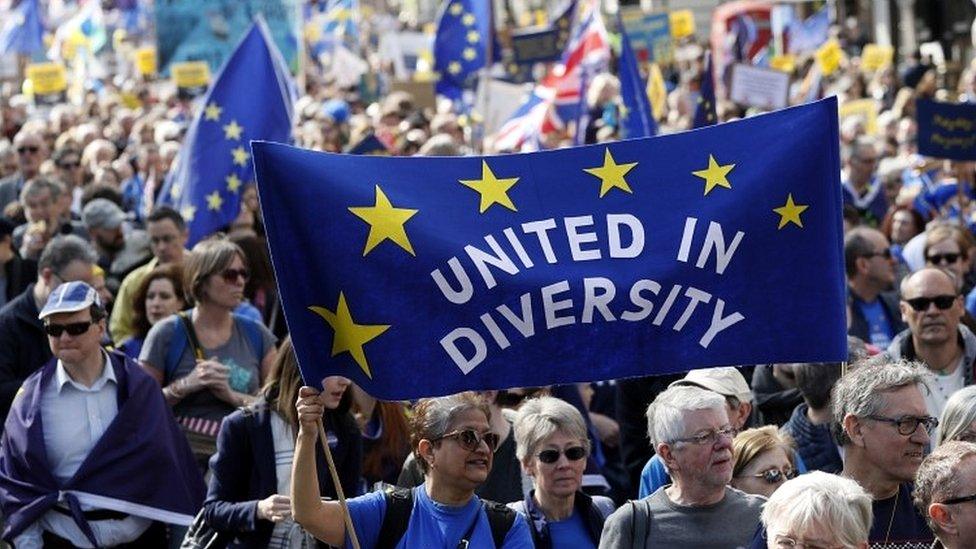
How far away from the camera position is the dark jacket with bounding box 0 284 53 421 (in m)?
8.81

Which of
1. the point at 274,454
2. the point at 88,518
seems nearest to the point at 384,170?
the point at 274,454

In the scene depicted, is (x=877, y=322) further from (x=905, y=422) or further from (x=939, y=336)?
(x=905, y=422)

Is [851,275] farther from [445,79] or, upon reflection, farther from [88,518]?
[445,79]

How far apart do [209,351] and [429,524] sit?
2902mm

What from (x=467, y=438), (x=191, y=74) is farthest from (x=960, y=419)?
(x=191, y=74)

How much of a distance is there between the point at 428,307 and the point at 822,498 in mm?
1325

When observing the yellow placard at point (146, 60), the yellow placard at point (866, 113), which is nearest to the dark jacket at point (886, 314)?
the yellow placard at point (866, 113)

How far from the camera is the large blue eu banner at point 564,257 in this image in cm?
579

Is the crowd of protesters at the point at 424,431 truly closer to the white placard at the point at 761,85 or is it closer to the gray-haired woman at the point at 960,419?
the gray-haired woman at the point at 960,419

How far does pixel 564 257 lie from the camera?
5.93 m

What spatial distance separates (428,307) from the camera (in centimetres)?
582

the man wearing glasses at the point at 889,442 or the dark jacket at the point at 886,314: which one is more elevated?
the man wearing glasses at the point at 889,442

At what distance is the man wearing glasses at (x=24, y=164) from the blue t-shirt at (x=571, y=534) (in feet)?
31.0

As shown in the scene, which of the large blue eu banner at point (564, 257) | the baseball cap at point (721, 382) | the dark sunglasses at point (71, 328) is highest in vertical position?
the large blue eu banner at point (564, 257)
